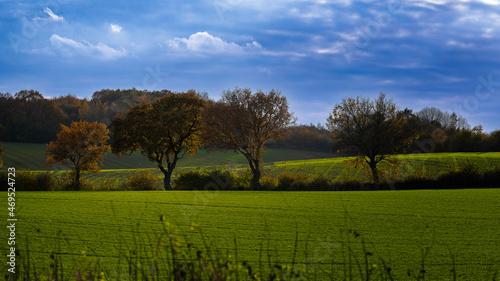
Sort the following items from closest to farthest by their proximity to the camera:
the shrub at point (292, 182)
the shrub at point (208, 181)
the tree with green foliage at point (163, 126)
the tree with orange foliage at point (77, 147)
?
the shrub at point (292, 182) → the shrub at point (208, 181) → the tree with orange foliage at point (77, 147) → the tree with green foliage at point (163, 126)

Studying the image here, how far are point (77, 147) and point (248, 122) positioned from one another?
13.0 m

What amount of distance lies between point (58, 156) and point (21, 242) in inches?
919

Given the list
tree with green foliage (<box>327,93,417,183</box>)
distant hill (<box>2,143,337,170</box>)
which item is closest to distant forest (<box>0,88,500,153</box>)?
distant hill (<box>2,143,337,170</box>)

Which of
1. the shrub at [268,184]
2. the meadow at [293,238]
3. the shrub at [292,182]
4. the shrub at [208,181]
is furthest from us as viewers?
A: the shrub at [208,181]

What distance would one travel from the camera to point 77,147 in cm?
2816

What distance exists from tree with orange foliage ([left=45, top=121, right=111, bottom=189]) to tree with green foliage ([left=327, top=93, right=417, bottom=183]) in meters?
18.4

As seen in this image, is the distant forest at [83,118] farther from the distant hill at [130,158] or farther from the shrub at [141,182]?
the shrub at [141,182]

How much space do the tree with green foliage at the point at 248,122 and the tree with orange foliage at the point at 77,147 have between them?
9241mm

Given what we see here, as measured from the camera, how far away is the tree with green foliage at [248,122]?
25.7 m

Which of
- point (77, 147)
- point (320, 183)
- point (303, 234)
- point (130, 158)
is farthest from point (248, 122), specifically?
point (130, 158)

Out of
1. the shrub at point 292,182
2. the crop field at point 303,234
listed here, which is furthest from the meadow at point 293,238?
the shrub at point 292,182

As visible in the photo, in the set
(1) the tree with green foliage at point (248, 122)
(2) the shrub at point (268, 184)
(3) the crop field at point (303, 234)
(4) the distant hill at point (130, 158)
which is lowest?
(2) the shrub at point (268, 184)

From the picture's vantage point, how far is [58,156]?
27547 mm

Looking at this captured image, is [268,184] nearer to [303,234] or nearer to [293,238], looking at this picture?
[303,234]
